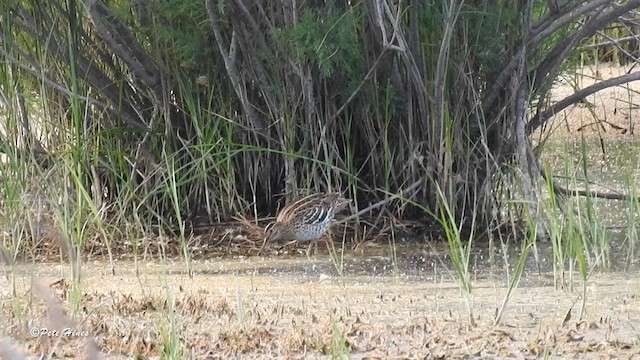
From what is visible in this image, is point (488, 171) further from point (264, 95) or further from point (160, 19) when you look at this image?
point (160, 19)

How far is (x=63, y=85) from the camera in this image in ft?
21.1

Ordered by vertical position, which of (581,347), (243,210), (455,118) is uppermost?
(455,118)

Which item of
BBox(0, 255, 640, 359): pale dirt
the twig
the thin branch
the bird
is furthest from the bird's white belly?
the thin branch

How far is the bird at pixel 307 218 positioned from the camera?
19.4 ft

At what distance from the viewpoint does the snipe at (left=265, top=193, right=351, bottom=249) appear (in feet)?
19.4

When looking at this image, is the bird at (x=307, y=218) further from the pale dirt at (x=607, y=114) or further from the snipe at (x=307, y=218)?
the pale dirt at (x=607, y=114)

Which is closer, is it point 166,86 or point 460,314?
point 460,314

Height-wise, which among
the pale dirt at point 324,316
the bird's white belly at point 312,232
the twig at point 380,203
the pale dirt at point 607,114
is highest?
the pale dirt at point 607,114

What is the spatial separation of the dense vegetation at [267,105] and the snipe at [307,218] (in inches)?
7.4

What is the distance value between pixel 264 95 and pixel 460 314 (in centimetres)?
214

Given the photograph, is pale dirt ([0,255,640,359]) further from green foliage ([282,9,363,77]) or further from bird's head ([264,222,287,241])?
green foliage ([282,9,363,77])

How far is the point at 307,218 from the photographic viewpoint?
5.89 meters

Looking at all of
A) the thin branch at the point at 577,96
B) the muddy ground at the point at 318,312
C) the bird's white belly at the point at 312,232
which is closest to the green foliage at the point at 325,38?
the bird's white belly at the point at 312,232

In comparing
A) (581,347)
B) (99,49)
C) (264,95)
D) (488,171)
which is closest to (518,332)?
(581,347)
